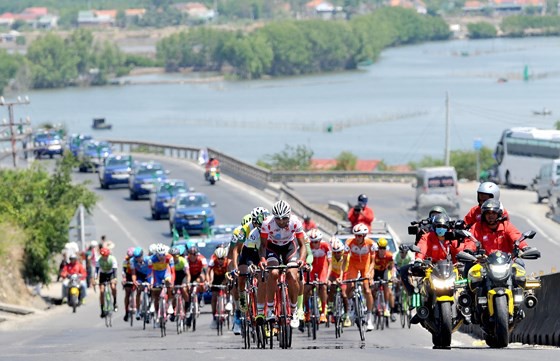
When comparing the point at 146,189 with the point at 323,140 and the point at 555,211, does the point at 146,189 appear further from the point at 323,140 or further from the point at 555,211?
the point at 323,140

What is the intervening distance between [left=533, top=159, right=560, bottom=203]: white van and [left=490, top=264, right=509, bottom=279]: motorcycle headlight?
3966cm

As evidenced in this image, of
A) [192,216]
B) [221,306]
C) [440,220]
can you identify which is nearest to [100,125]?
[192,216]

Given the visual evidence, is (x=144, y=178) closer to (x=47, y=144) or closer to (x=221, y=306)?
(x=47, y=144)

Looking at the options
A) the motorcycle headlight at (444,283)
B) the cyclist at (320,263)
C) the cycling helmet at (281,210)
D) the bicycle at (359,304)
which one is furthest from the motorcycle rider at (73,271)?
the motorcycle headlight at (444,283)

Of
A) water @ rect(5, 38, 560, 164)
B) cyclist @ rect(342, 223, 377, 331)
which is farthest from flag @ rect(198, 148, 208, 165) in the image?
cyclist @ rect(342, 223, 377, 331)

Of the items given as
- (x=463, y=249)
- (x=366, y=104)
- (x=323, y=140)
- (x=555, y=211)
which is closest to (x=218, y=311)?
(x=463, y=249)

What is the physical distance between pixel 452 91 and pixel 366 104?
12900 millimetres

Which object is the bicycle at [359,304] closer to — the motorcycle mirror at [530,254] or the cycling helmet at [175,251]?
the cycling helmet at [175,251]

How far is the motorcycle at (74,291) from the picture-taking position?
107 ft

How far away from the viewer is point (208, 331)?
24.9 metres

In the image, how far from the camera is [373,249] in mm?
23000

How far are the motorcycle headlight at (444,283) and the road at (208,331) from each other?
593 millimetres

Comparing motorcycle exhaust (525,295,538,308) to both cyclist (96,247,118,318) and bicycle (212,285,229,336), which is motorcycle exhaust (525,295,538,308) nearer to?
bicycle (212,285,229,336)

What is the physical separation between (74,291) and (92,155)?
45.7 m
